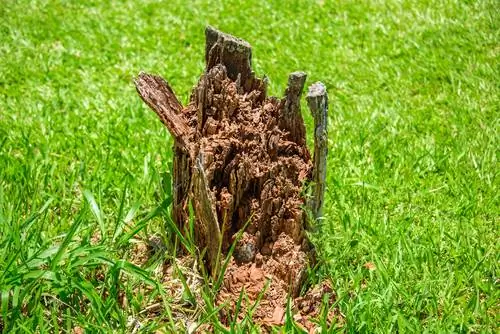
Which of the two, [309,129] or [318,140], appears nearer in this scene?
[318,140]

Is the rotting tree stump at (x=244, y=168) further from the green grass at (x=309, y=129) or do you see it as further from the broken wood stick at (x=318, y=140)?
the green grass at (x=309, y=129)

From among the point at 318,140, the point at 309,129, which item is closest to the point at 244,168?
the point at 318,140

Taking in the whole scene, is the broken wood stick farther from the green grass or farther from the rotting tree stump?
the green grass

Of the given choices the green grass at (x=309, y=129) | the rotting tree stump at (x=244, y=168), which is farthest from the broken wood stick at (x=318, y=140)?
the green grass at (x=309, y=129)

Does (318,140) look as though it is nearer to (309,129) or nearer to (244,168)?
(244,168)

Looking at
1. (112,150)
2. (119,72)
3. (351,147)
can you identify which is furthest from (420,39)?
(112,150)

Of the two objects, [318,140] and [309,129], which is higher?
[318,140]

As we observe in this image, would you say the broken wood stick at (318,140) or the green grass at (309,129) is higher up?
the broken wood stick at (318,140)

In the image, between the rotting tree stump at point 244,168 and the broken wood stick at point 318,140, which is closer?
the broken wood stick at point 318,140
